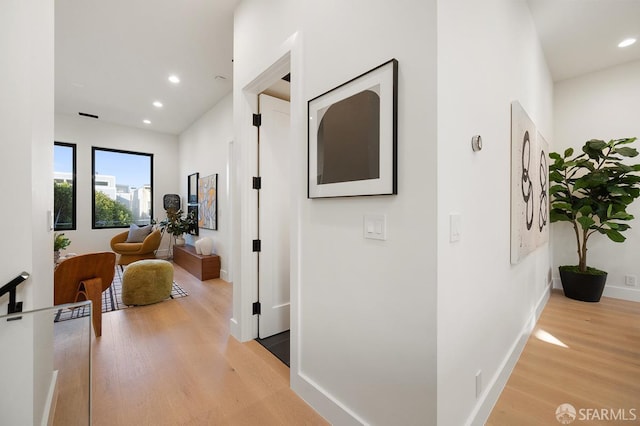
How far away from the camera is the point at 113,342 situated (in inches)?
96.5

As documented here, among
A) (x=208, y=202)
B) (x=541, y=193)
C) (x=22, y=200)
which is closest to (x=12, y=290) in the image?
(x=22, y=200)

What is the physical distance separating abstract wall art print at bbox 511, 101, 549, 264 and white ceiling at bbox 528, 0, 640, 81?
1.04m

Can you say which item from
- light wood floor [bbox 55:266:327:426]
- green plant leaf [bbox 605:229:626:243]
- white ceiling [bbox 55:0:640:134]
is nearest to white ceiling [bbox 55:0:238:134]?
white ceiling [bbox 55:0:640:134]

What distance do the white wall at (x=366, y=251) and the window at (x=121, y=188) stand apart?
5.94 metres

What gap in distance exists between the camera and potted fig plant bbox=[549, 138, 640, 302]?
3.15 m

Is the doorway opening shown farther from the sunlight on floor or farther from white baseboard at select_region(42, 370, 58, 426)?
the sunlight on floor

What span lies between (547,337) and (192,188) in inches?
248

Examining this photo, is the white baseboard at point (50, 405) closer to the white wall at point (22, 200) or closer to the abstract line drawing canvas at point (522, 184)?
the white wall at point (22, 200)

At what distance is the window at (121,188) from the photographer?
594cm

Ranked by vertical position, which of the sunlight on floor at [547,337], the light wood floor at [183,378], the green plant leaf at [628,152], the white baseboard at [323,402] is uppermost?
the green plant leaf at [628,152]

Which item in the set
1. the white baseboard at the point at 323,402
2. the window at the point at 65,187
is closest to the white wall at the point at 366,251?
the white baseboard at the point at 323,402

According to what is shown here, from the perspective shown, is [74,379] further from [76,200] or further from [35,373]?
[76,200]

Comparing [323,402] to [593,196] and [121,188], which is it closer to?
[593,196]

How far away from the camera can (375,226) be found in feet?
4.29
